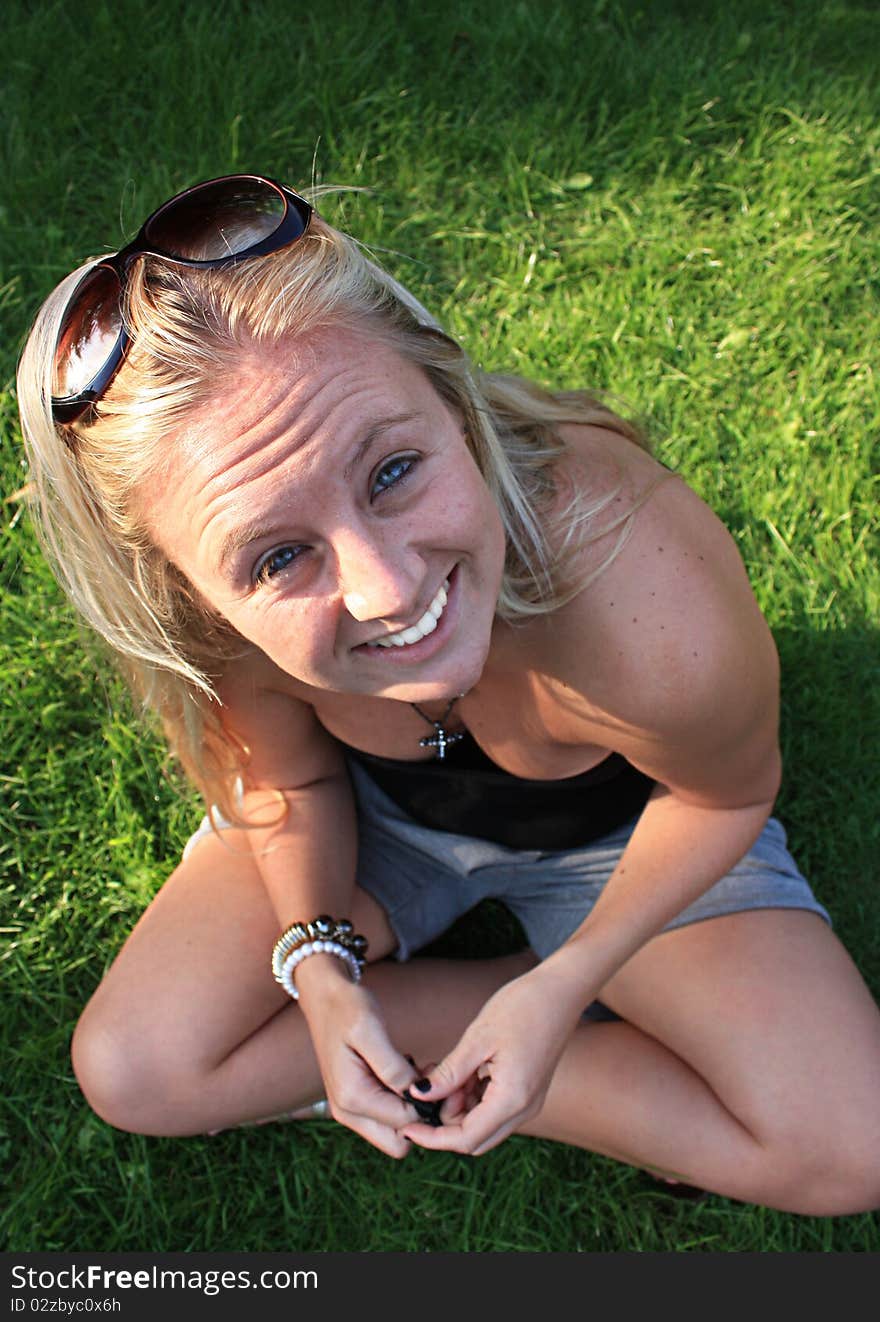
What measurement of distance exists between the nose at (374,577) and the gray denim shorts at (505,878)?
1.08 m

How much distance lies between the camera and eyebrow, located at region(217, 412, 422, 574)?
1.53 meters

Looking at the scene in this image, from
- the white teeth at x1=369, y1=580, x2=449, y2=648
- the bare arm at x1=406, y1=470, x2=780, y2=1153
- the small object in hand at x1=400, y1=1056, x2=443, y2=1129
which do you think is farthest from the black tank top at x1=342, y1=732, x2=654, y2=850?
the white teeth at x1=369, y1=580, x2=449, y2=648

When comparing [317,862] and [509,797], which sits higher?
[509,797]

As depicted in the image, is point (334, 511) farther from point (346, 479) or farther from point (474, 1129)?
point (474, 1129)

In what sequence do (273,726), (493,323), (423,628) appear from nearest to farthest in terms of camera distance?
(423,628)
(273,726)
(493,323)

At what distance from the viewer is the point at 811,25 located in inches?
148

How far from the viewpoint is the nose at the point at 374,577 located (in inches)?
60.5

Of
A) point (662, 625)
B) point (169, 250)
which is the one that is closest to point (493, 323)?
point (662, 625)

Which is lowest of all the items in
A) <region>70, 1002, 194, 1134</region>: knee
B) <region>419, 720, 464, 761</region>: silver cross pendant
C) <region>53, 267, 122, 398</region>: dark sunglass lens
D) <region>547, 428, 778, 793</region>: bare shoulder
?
<region>70, 1002, 194, 1134</region>: knee

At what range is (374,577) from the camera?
1536mm

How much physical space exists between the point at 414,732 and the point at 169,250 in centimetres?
108

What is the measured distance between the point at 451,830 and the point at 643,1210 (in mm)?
1032

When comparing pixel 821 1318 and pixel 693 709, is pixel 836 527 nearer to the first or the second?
pixel 693 709

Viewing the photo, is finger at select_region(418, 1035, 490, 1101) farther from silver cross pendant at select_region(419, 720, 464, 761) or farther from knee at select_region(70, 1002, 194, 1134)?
knee at select_region(70, 1002, 194, 1134)
